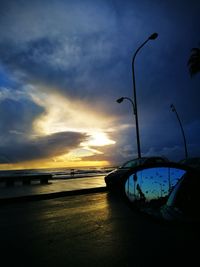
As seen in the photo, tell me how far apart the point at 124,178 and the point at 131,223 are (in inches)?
179

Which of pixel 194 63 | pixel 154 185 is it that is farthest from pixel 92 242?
pixel 194 63

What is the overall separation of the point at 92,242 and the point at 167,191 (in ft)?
10.9

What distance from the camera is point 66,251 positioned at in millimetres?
4316

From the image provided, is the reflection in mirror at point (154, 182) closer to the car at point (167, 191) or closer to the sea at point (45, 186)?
the car at point (167, 191)

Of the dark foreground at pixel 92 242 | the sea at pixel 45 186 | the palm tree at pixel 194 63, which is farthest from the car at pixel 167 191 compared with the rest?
the palm tree at pixel 194 63

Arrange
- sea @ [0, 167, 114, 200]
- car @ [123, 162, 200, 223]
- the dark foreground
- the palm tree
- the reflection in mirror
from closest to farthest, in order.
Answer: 1. car @ [123, 162, 200, 223]
2. the reflection in mirror
3. the dark foreground
4. sea @ [0, 167, 114, 200]
5. the palm tree

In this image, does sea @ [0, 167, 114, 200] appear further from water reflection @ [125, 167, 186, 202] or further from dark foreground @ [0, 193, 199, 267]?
water reflection @ [125, 167, 186, 202]

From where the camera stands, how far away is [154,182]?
202 cm

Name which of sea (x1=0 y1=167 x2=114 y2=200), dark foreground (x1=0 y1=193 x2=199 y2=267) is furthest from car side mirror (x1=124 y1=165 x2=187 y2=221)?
sea (x1=0 y1=167 x2=114 y2=200)

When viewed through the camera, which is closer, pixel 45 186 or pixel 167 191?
pixel 167 191

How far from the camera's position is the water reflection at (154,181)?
193 centimetres

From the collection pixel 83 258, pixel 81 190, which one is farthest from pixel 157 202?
pixel 81 190

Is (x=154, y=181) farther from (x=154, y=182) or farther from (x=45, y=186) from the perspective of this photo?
(x=45, y=186)

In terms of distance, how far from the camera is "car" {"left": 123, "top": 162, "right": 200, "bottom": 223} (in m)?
1.77
